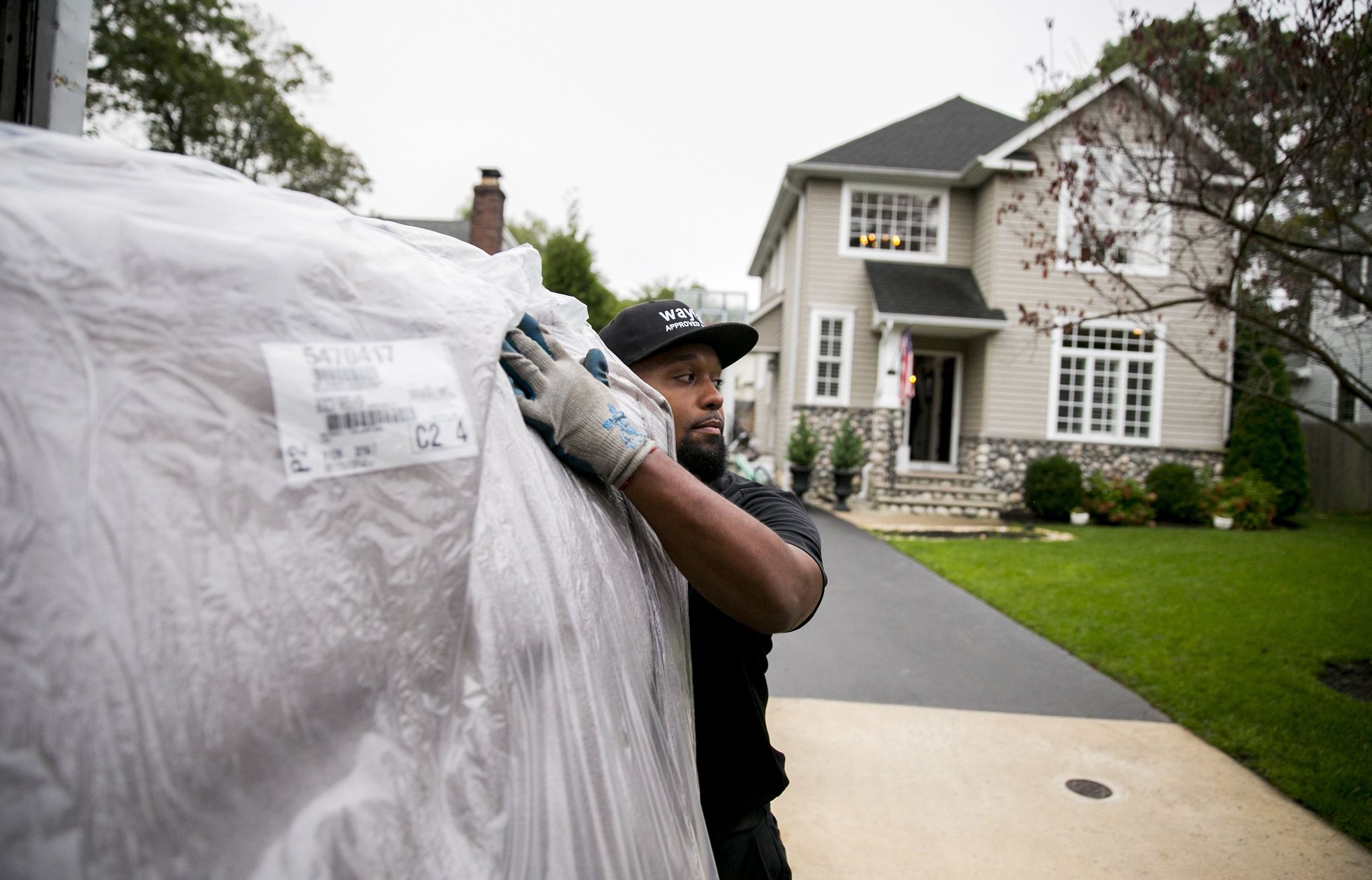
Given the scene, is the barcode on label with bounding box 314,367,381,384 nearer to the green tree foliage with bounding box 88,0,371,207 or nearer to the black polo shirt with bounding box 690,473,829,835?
the black polo shirt with bounding box 690,473,829,835

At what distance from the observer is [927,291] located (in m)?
14.9

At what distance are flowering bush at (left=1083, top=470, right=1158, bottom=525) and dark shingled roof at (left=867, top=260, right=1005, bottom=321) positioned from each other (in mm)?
3432

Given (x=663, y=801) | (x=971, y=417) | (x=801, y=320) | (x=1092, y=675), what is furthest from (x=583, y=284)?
(x=663, y=801)

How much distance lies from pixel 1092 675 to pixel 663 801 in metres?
5.13

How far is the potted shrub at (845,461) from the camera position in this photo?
47.0 ft

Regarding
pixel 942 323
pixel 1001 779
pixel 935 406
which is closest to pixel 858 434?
pixel 935 406

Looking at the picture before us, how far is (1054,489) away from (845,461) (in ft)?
11.7

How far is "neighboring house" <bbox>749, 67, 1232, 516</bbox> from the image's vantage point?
1447 cm

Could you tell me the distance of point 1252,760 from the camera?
3900 millimetres

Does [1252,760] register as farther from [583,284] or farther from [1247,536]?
[583,284]

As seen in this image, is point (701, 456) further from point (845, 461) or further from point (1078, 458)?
point (1078, 458)

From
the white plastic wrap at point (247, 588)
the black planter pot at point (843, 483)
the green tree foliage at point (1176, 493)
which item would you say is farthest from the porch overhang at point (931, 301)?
the white plastic wrap at point (247, 588)

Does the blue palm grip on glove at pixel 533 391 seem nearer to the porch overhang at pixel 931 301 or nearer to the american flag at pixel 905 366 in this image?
the porch overhang at pixel 931 301

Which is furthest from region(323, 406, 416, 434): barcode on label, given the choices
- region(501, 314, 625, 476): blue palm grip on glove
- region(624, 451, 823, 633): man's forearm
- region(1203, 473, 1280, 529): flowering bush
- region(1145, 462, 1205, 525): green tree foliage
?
region(1203, 473, 1280, 529): flowering bush
